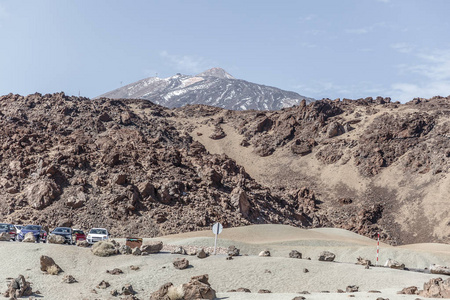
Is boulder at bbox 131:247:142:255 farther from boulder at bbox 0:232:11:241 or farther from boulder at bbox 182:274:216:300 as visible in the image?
boulder at bbox 0:232:11:241

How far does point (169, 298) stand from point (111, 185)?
31.2 metres

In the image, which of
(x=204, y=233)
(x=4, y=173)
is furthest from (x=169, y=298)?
(x=4, y=173)

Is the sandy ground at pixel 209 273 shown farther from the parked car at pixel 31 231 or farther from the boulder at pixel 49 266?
the parked car at pixel 31 231

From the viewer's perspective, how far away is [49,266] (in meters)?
20.3

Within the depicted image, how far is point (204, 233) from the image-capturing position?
4006 cm

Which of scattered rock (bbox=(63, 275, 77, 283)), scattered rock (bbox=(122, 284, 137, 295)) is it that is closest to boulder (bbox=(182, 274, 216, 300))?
scattered rock (bbox=(122, 284, 137, 295))

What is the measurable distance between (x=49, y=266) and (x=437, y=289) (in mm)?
15057

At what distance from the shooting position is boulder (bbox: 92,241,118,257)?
2253 cm

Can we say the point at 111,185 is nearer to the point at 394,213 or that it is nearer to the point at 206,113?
the point at 394,213

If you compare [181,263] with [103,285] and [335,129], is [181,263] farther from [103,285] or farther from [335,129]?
[335,129]

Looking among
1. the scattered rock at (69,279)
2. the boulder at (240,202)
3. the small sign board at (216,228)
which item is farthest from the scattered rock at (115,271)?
the boulder at (240,202)

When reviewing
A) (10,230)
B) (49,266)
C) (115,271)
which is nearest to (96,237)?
(10,230)

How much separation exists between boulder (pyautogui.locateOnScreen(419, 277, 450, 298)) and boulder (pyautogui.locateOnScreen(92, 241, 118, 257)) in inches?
540

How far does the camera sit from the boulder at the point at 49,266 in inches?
789
